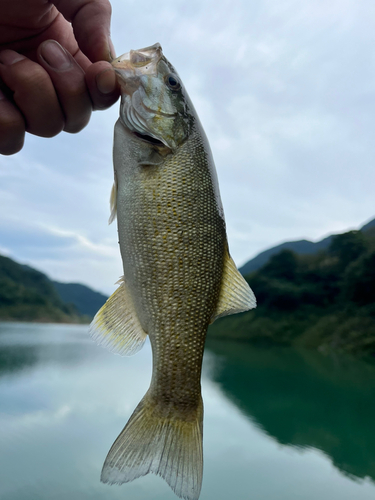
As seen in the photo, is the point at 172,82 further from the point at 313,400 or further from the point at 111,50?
the point at 313,400

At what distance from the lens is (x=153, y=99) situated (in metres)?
1.96

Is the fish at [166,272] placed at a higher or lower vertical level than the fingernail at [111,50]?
lower

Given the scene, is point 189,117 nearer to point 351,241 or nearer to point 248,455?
point 248,455

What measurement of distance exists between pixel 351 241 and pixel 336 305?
8597 mm

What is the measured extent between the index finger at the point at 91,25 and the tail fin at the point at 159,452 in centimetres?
198

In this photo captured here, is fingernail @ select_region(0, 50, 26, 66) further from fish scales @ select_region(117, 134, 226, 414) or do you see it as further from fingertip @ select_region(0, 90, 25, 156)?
fish scales @ select_region(117, 134, 226, 414)

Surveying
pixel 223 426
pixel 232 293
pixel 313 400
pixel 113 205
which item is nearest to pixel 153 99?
pixel 113 205

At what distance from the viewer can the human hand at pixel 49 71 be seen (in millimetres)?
1952

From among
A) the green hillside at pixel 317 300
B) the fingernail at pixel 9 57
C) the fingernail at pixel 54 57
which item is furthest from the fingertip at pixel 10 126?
the green hillside at pixel 317 300

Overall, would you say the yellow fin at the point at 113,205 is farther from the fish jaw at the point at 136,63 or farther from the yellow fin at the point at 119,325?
the fish jaw at the point at 136,63

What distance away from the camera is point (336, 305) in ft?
159

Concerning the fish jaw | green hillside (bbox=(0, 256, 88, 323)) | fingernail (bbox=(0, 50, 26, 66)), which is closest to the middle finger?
fingernail (bbox=(0, 50, 26, 66))

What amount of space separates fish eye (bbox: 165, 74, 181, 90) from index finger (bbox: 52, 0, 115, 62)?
43 centimetres

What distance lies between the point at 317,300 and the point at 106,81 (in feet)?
174
